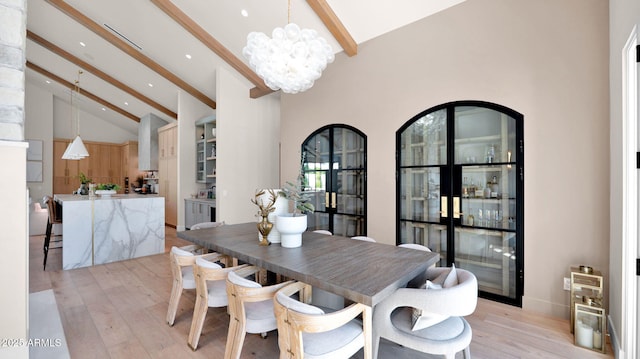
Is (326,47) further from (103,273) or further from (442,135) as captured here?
(103,273)

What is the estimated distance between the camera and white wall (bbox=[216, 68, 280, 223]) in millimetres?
5711

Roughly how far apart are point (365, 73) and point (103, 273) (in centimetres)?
459

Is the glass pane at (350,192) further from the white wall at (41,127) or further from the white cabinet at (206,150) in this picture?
the white wall at (41,127)

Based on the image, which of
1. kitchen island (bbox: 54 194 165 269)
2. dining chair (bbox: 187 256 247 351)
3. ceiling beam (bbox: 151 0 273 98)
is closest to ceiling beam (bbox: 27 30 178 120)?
ceiling beam (bbox: 151 0 273 98)

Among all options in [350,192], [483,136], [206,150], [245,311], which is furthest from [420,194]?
[206,150]

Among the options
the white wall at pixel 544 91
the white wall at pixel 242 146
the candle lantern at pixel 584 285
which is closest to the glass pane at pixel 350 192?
the white wall at pixel 544 91

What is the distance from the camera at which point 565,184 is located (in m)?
2.71

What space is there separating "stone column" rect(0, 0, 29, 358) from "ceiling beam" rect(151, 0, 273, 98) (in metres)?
3.00

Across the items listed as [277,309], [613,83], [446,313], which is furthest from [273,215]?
[613,83]

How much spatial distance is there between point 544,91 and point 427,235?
6.35 feet

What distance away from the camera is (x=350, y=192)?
14.8 feet

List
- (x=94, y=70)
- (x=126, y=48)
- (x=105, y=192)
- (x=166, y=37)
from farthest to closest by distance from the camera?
(x=94, y=70) < (x=126, y=48) < (x=166, y=37) < (x=105, y=192)

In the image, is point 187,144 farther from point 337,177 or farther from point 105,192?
point 337,177

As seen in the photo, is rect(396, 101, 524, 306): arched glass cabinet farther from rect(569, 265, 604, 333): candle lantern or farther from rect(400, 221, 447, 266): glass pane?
rect(569, 265, 604, 333): candle lantern
